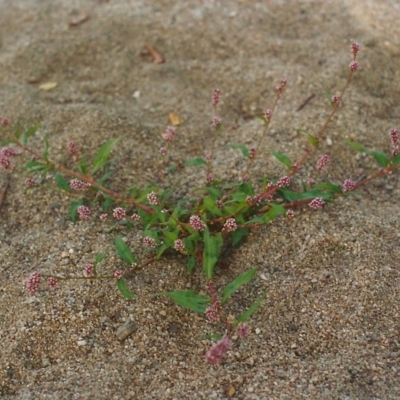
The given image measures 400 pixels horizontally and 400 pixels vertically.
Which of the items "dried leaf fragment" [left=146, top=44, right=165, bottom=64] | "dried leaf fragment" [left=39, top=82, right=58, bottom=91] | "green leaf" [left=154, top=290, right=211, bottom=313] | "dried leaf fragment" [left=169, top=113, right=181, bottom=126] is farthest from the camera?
"dried leaf fragment" [left=146, top=44, right=165, bottom=64]

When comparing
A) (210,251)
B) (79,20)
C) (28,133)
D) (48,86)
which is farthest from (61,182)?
(79,20)

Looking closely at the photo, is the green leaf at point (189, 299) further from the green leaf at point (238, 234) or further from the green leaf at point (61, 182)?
the green leaf at point (61, 182)

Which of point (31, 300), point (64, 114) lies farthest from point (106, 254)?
point (64, 114)

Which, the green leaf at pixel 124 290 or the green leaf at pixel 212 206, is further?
the green leaf at pixel 212 206

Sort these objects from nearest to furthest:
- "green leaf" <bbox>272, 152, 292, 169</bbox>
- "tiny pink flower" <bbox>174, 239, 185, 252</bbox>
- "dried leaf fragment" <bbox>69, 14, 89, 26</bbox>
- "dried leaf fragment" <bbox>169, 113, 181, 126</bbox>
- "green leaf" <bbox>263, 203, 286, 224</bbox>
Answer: "tiny pink flower" <bbox>174, 239, 185, 252</bbox>, "green leaf" <bbox>263, 203, 286, 224</bbox>, "green leaf" <bbox>272, 152, 292, 169</bbox>, "dried leaf fragment" <bbox>169, 113, 181, 126</bbox>, "dried leaf fragment" <bbox>69, 14, 89, 26</bbox>

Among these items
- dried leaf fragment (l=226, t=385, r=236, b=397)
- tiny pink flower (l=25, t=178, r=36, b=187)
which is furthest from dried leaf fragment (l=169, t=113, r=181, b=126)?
dried leaf fragment (l=226, t=385, r=236, b=397)

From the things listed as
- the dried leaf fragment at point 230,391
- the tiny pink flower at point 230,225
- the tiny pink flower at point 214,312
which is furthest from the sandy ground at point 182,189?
the tiny pink flower at point 230,225

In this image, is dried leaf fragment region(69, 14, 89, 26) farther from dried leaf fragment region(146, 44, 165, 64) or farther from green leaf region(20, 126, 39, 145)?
green leaf region(20, 126, 39, 145)
